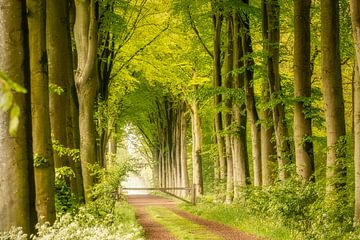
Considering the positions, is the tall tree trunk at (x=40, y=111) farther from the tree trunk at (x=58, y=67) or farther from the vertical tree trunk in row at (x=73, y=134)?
the vertical tree trunk in row at (x=73, y=134)

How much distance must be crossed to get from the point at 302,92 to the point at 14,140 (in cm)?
988

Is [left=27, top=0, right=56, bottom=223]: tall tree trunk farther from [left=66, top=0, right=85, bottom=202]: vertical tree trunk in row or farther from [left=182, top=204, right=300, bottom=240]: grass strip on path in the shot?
[left=182, top=204, right=300, bottom=240]: grass strip on path

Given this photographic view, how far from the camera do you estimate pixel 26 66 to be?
614 centimetres

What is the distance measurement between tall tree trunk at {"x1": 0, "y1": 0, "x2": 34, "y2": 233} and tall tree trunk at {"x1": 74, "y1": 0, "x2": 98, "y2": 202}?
7.77m

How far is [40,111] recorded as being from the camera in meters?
7.70

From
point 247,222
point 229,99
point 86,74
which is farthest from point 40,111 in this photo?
point 229,99

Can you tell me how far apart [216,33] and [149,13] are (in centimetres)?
343

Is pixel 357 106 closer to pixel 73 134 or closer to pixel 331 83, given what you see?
pixel 331 83

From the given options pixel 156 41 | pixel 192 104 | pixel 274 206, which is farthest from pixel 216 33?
pixel 274 206

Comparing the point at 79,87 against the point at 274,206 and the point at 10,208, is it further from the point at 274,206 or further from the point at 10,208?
the point at 10,208

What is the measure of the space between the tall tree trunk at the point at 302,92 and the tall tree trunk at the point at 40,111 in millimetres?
7877

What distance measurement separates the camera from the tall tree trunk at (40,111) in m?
7.63

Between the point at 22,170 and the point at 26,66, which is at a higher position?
the point at 26,66

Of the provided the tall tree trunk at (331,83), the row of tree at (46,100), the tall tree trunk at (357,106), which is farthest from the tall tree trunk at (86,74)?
the tall tree trunk at (357,106)
